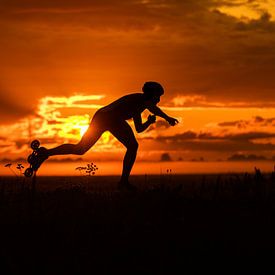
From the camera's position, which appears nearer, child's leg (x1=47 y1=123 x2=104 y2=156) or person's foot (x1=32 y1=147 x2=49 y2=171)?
child's leg (x1=47 y1=123 x2=104 y2=156)

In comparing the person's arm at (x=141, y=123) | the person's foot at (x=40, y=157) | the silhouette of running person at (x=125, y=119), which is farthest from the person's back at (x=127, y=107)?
the person's foot at (x=40, y=157)

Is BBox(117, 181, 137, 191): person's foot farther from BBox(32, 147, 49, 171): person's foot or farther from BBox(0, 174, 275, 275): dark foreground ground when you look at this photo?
→ BBox(32, 147, 49, 171): person's foot

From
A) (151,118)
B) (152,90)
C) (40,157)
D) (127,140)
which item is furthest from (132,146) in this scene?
(40,157)

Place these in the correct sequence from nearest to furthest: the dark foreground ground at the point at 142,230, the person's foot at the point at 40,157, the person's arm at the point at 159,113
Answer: the dark foreground ground at the point at 142,230
the person's arm at the point at 159,113
the person's foot at the point at 40,157

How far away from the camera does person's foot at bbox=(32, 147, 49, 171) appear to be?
16359 millimetres

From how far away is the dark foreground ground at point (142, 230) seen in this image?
9.46 meters

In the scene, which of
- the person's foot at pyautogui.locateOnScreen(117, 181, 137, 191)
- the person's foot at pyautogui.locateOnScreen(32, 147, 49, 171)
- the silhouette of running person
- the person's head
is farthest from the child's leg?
the person's head

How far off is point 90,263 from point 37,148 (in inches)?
293

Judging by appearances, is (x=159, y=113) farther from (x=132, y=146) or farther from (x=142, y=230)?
(x=142, y=230)

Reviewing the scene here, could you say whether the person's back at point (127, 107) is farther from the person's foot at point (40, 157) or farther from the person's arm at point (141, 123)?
the person's foot at point (40, 157)

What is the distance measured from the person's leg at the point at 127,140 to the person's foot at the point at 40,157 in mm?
1789

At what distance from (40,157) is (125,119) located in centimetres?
230

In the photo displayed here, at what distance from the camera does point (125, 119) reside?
15586 mm

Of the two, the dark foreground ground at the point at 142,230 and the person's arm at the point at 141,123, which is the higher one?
the person's arm at the point at 141,123
